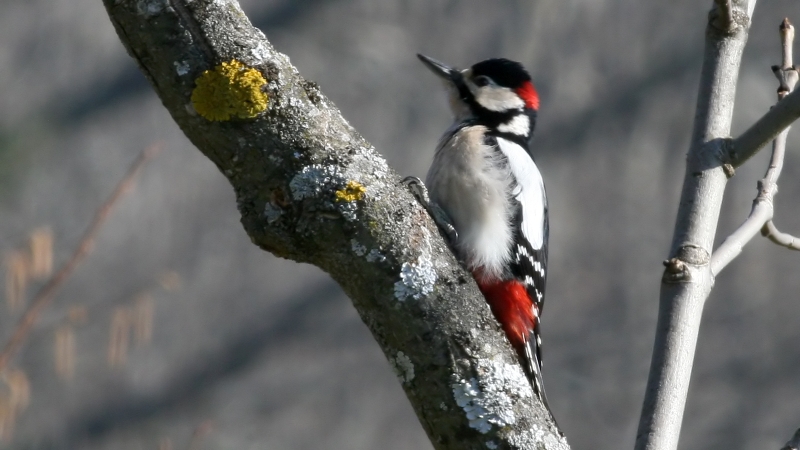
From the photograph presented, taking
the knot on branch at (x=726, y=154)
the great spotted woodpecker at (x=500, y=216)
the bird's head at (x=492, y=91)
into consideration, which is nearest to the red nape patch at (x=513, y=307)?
the great spotted woodpecker at (x=500, y=216)

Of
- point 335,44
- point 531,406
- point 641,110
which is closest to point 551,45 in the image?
point 641,110

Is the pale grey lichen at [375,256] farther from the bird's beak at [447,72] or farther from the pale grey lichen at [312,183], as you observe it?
the bird's beak at [447,72]

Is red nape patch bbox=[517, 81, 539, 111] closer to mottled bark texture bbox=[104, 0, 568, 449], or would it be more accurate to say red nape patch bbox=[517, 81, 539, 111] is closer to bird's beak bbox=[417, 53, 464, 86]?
bird's beak bbox=[417, 53, 464, 86]

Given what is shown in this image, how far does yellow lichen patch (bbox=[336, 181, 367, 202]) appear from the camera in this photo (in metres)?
1.53

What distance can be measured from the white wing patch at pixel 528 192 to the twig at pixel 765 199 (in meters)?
0.72

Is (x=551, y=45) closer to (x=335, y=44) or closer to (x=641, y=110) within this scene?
(x=641, y=110)

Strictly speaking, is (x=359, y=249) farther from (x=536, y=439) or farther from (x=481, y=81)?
(x=481, y=81)

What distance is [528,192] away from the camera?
9.07 ft

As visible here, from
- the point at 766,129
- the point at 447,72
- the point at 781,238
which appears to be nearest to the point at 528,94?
the point at 447,72

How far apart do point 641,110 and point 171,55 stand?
12.2ft

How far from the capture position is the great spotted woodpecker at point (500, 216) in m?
2.49

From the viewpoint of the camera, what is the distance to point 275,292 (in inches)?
181

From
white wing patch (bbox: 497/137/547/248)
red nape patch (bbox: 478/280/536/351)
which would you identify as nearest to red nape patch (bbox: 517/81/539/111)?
white wing patch (bbox: 497/137/547/248)

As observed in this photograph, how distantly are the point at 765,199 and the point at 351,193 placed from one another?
105cm
